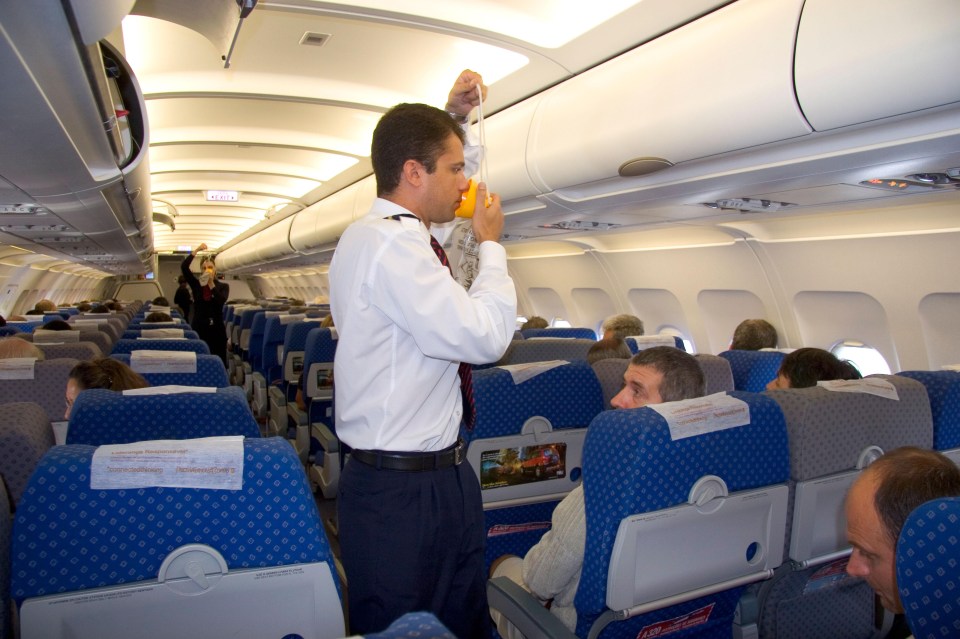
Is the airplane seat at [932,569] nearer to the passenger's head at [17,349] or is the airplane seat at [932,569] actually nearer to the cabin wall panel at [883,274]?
the cabin wall panel at [883,274]

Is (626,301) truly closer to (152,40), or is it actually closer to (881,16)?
(152,40)

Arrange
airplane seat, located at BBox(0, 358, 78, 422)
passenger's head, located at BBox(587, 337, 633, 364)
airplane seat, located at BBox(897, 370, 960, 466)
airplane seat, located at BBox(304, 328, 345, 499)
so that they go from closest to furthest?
airplane seat, located at BBox(897, 370, 960, 466) → airplane seat, located at BBox(0, 358, 78, 422) → passenger's head, located at BBox(587, 337, 633, 364) → airplane seat, located at BBox(304, 328, 345, 499)

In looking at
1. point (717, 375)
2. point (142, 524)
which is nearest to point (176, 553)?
point (142, 524)

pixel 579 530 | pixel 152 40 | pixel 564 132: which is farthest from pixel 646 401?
pixel 152 40

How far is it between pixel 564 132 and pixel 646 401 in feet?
5.31

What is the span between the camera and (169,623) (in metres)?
1.37

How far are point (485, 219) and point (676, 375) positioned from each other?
1.12 meters

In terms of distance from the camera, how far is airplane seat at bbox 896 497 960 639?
1078 mm

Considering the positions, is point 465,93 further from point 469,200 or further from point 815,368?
point 815,368

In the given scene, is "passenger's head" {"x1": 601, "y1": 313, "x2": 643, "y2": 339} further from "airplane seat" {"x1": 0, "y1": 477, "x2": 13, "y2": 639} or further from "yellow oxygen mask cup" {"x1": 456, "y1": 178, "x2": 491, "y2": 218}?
"airplane seat" {"x1": 0, "y1": 477, "x2": 13, "y2": 639}

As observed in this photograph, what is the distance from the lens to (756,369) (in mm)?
4117

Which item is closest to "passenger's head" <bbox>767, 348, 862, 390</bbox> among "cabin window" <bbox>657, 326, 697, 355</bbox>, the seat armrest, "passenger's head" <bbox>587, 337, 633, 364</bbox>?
"passenger's head" <bbox>587, 337, 633, 364</bbox>

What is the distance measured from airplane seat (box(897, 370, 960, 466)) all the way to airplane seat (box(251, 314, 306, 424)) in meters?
5.66

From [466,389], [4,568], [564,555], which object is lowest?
[564,555]
